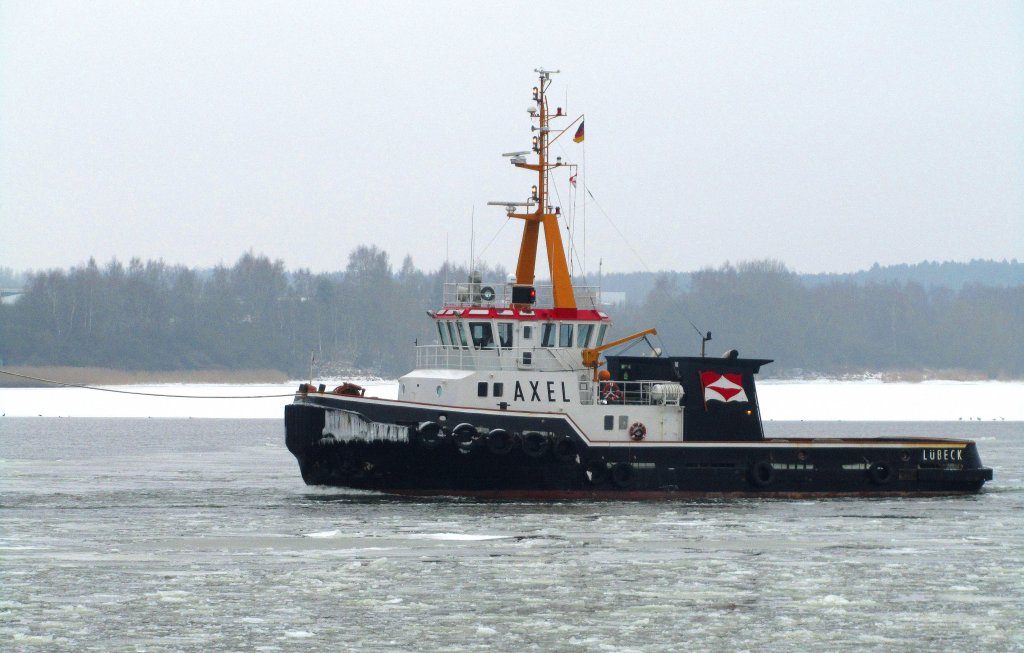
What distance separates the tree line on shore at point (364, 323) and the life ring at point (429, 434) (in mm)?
63695

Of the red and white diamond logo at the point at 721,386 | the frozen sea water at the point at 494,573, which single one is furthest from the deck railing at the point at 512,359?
the frozen sea water at the point at 494,573

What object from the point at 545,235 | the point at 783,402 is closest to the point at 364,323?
the point at 783,402

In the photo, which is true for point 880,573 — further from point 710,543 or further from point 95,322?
point 95,322

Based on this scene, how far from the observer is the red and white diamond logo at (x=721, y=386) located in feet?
104

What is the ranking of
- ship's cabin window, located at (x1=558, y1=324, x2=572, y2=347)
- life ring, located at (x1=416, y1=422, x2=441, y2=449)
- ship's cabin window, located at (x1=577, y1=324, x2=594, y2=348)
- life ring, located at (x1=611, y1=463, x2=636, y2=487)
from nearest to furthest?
life ring, located at (x1=416, y1=422, x2=441, y2=449)
life ring, located at (x1=611, y1=463, x2=636, y2=487)
ship's cabin window, located at (x1=558, y1=324, x2=572, y2=347)
ship's cabin window, located at (x1=577, y1=324, x2=594, y2=348)

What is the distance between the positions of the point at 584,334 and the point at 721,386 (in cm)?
311

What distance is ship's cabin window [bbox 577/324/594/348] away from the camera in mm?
31656

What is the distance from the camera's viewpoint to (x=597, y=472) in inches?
1195

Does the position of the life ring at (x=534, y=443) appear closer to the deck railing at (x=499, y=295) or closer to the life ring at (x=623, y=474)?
the life ring at (x=623, y=474)

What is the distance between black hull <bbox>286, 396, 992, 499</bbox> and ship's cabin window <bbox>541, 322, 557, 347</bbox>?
2061 millimetres

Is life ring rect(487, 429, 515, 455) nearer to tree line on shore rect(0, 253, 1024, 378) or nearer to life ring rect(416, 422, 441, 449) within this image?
life ring rect(416, 422, 441, 449)

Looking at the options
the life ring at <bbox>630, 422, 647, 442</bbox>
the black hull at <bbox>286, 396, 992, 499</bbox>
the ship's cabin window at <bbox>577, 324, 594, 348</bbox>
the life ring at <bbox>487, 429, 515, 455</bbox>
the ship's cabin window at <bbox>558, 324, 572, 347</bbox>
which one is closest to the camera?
the life ring at <bbox>487, 429, 515, 455</bbox>

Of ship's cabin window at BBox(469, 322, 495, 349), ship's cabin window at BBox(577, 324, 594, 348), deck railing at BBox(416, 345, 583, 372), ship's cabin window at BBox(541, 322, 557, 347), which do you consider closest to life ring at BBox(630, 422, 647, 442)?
deck railing at BBox(416, 345, 583, 372)

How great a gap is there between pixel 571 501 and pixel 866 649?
14.0 metres
